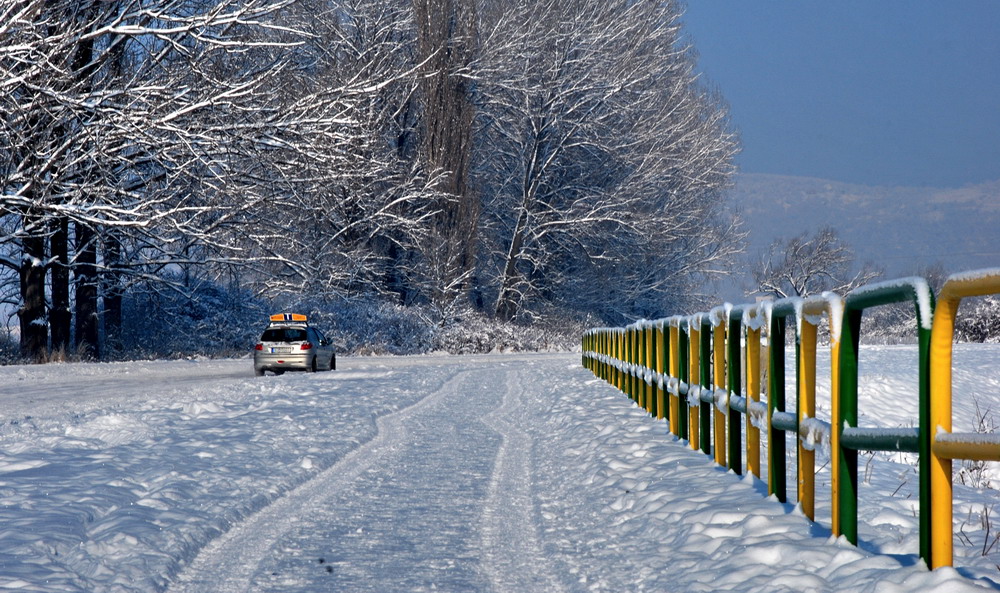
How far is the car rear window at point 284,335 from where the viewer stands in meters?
23.6

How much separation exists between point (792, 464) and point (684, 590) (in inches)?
156

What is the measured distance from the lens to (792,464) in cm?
855

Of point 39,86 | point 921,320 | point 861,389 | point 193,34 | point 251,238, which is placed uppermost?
point 193,34

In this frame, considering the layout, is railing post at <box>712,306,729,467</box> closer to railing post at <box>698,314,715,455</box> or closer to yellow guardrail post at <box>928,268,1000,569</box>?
railing post at <box>698,314,715,455</box>

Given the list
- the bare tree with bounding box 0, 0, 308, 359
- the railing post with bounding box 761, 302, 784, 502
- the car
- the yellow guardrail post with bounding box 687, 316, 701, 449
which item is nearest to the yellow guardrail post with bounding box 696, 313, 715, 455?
the yellow guardrail post with bounding box 687, 316, 701, 449

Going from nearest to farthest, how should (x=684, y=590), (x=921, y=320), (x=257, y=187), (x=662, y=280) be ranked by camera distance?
1. (x=921, y=320)
2. (x=684, y=590)
3. (x=257, y=187)
4. (x=662, y=280)

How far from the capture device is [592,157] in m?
45.3

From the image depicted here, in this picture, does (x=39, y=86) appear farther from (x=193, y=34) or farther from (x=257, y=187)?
(x=257, y=187)

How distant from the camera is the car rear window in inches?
929

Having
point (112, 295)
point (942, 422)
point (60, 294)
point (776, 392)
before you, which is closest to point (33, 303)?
point (60, 294)

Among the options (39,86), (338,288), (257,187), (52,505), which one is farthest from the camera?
(338,288)

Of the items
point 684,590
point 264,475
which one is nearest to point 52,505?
point 264,475

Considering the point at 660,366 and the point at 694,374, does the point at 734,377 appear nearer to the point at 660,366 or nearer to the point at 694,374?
the point at 694,374

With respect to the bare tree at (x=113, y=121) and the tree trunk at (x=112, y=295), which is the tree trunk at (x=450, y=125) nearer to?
the tree trunk at (x=112, y=295)
